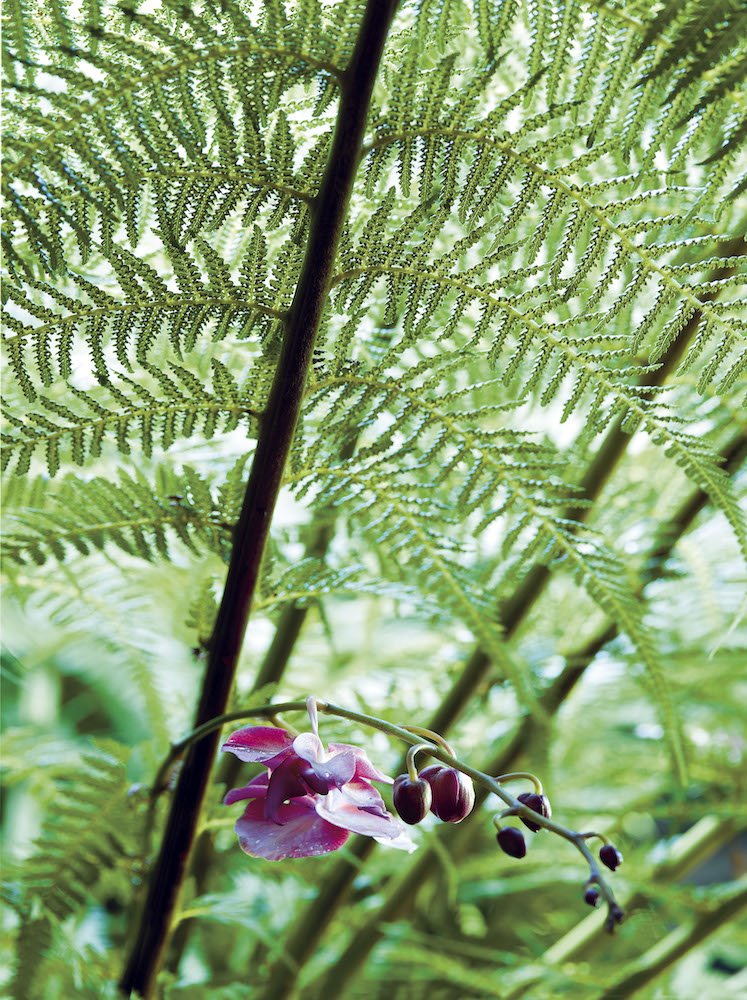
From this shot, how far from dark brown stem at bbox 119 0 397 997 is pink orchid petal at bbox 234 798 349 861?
6 centimetres

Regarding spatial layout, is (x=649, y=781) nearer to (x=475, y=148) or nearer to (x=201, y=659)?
(x=201, y=659)

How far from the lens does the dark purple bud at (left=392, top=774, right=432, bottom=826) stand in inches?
9.6

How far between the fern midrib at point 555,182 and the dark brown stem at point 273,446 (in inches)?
0.9

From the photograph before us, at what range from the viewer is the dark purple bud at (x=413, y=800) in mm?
244

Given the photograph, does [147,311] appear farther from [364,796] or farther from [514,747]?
[514,747]

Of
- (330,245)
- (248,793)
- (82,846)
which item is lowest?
(82,846)

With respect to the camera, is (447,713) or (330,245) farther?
(447,713)

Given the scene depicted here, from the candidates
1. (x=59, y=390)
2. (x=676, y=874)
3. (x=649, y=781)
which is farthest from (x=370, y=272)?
(x=649, y=781)

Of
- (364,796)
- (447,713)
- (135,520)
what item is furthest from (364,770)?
(447,713)

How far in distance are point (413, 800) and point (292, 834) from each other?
4 centimetres

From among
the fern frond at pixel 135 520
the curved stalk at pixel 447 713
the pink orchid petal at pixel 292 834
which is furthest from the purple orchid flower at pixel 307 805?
the curved stalk at pixel 447 713

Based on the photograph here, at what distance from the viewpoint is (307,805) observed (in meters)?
0.26

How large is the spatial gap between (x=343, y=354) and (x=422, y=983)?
58 centimetres

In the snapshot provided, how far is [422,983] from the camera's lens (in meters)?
0.72
